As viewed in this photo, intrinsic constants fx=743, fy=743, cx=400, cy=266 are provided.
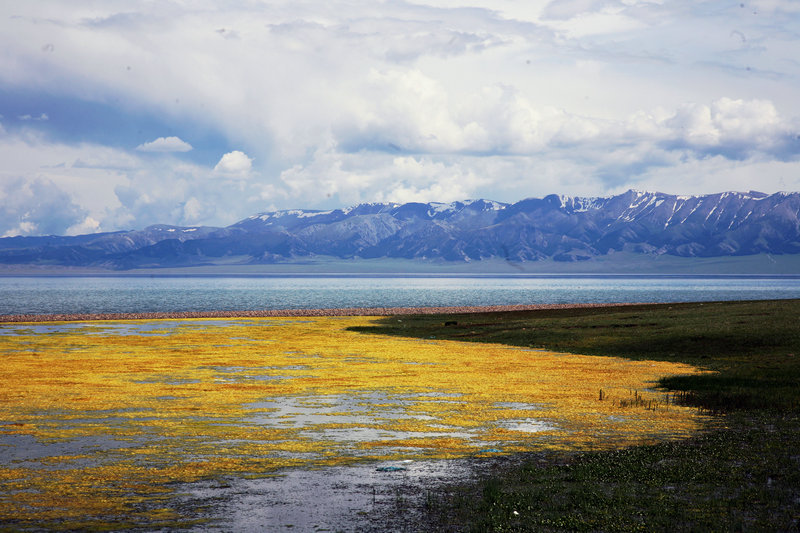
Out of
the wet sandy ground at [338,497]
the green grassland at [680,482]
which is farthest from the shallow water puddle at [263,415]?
the green grassland at [680,482]

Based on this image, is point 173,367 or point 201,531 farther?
point 173,367

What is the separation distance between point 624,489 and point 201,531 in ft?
28.6

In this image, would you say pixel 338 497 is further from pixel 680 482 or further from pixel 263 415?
pixel 263 415

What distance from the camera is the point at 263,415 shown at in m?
25.9

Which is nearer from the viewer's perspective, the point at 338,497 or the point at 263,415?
the point at 338,497

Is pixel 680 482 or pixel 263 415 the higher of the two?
pixel 680 482

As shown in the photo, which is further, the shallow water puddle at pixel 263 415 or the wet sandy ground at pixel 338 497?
the shallow water puddle at pixel 263 415

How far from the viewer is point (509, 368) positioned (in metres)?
41.2

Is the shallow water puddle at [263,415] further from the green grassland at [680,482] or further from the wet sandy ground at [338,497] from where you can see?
the green grassland at [680,482]

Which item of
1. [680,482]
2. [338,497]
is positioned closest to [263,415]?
[338,497]

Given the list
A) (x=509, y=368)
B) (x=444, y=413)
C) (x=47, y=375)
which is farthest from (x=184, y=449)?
(x=509, y=368)

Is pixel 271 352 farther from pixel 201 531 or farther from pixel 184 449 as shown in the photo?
pixel 201 531

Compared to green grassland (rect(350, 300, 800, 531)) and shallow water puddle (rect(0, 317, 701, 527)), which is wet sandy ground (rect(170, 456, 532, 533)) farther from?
shallow water puddle (rect(0, 317, 701, 527))

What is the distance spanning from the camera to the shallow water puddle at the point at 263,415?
1692 cm
